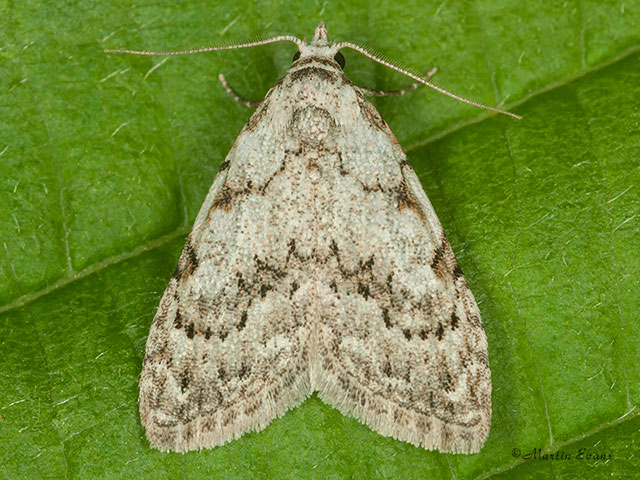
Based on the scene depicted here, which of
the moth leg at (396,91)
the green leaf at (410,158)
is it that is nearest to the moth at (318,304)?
the green leaf at (410,158)

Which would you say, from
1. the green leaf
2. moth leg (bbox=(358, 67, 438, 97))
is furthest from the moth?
moth leg (bbox=(358, 67, 438, 97))

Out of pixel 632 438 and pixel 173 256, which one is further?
pixel 173 256

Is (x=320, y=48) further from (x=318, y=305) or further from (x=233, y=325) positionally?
(x=233, y=325)

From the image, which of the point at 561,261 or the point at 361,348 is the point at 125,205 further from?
the point at 561,261

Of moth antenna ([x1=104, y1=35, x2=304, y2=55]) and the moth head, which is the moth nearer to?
the moth head

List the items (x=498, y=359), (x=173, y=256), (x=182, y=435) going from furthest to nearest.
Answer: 1. (x=173, y=256)
2. (x=498, y=359)
3. (x=182, y=435)

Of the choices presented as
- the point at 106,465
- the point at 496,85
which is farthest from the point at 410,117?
the point at 106,465

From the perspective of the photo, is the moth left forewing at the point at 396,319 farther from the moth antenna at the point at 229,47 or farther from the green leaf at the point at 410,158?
the moth antenna at the point at 229,47
